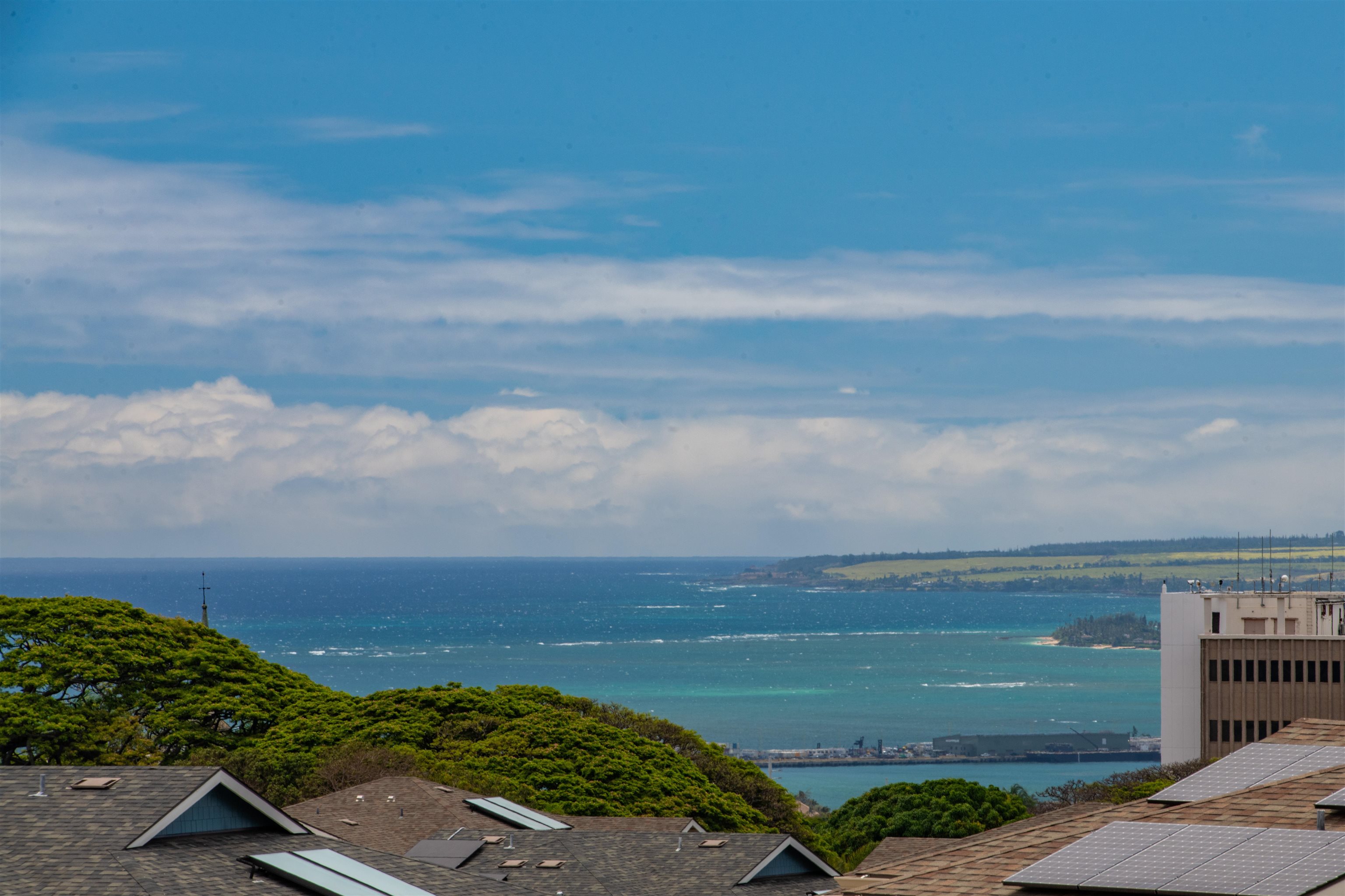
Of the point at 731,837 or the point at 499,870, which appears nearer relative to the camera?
the point at 499,870

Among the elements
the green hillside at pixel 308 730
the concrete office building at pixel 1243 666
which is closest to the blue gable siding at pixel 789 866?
the green hillside at pixel 308 730

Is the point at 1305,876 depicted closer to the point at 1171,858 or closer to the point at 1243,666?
the point at 1171,858

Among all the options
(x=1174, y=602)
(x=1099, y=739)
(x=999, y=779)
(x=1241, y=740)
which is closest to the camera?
(x=1241, y=740)

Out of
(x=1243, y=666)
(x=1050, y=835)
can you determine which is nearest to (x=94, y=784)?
(x=1050, y=835)

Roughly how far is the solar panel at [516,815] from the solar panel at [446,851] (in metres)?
3.55

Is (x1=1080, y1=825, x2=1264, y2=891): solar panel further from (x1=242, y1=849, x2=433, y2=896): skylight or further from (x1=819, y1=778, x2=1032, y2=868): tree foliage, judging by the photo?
(x1=819, y1=778, x2=1032, y2=868): tree foliage

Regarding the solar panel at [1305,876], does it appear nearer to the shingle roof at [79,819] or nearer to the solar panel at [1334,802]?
the solar panel at [1334,802]

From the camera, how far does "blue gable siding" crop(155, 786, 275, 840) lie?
22.1m

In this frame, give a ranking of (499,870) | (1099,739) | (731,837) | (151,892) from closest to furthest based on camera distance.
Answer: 1. (151,892)
2. (499,870)
3. (731,837)
4. (1099,739)

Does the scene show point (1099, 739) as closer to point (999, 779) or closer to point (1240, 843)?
point (999, 779)

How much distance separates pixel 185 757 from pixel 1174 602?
77.6 meters

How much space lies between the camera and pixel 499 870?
29.2 metres

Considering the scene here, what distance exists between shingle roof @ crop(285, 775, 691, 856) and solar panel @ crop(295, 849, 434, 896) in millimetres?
10093

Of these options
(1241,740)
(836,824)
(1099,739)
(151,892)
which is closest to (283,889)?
(151,892)
